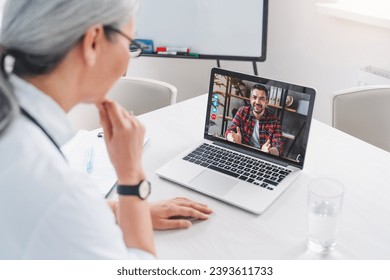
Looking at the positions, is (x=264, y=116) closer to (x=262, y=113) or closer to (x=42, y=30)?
(x=262, y=113)

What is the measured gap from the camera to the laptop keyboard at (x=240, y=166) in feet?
4.35

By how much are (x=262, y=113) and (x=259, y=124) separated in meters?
0.03

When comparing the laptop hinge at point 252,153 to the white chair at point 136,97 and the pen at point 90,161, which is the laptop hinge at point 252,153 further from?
the white chair at point 136,97

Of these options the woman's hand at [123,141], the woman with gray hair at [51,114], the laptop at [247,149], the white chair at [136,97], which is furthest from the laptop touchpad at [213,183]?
the white chair at [136,97]

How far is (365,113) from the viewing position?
6.26 ft

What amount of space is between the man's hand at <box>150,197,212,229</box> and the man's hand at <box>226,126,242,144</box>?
0.31m

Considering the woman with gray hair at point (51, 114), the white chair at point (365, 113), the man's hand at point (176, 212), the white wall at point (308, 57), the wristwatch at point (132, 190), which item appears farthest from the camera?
the white wall at point (308, 57)

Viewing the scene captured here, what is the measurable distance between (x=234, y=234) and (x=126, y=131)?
13.3 inches

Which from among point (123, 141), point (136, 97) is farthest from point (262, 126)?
point (136, 97)

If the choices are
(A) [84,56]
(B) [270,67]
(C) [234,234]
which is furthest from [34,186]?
(B) [270,67]

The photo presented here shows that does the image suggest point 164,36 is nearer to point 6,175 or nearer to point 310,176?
point 310,176

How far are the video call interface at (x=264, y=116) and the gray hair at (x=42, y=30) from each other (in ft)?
2.04

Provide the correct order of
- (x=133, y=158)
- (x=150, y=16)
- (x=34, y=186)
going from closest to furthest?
(x=34, y=186), (x=133, y=158), (x=150, y=16)

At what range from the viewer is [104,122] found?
1.09 meters
